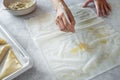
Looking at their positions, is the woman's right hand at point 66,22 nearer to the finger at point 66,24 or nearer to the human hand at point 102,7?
the finger at point 66,24

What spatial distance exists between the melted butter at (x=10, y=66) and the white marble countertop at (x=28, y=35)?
5 centimetres

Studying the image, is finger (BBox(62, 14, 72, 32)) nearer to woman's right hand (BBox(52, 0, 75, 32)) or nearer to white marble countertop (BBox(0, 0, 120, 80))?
woman's right hand (BBox(52, 0, 75, 32))

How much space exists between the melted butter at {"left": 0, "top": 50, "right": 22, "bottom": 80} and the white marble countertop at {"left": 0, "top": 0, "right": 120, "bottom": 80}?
0.15ft

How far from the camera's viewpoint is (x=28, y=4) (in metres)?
1.01

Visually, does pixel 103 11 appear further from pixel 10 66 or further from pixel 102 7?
pixel 10 66

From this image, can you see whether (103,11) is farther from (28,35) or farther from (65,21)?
(28,35)

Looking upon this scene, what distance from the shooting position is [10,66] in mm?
715

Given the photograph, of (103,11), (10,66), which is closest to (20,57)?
(10,66)

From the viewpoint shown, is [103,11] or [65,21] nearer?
[65,21]

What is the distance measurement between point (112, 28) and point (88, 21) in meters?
0.12

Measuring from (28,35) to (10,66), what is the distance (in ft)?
0.75

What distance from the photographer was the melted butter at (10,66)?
702mm

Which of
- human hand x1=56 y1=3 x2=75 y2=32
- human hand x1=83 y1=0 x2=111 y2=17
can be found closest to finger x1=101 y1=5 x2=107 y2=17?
human hand x1=83 y1=0 x2=111 y2=17

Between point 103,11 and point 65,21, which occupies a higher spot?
point 65,21
